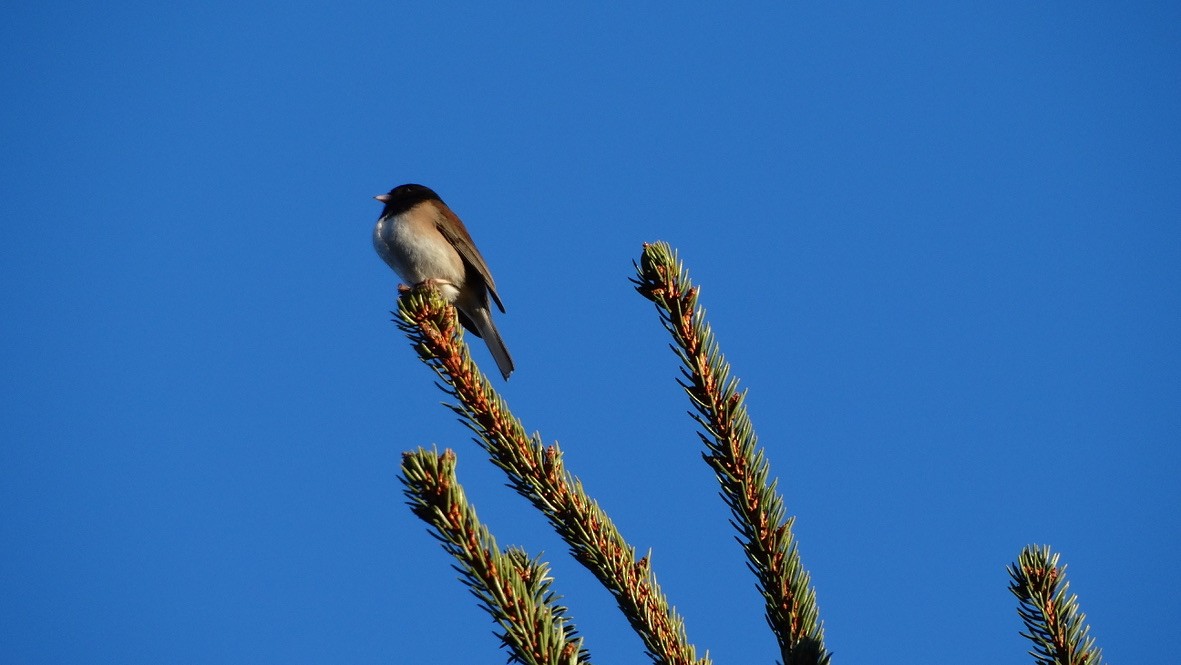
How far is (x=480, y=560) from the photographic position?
133 cm

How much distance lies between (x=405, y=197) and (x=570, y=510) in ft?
15.1

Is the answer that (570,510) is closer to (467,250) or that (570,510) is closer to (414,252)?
(414,252)

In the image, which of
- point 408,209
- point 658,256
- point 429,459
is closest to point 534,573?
point 429,459

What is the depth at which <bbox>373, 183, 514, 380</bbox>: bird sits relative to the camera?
5.01m

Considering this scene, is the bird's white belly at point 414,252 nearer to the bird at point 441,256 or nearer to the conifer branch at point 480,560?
the bird at point 441,256

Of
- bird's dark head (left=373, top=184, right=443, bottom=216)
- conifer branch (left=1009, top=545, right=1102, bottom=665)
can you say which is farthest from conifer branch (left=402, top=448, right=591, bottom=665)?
bird's dark head (left=373, top=184, right=443, bottom=216)

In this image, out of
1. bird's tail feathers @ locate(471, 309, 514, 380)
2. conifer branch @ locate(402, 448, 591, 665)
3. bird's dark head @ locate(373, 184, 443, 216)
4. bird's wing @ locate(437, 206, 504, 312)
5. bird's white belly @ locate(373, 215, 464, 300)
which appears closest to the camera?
conifer branch @ locate(402, 448, 591, 665)

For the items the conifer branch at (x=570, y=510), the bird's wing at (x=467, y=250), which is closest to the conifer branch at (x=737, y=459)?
the conifer branch at (x=570, y=510)

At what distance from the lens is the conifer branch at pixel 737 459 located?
1.47m

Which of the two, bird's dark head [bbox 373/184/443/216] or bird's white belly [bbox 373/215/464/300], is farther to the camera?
bird's dark head [bbox 373/184/443/216]

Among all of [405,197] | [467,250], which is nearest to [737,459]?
[467,250]

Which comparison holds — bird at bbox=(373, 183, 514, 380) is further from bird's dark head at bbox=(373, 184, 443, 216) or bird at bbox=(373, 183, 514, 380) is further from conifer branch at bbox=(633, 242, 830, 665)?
conifer branch at bbox=(633, 242, 830, 665)

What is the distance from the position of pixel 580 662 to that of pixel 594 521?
0.25m

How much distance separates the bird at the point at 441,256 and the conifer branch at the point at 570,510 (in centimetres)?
311
